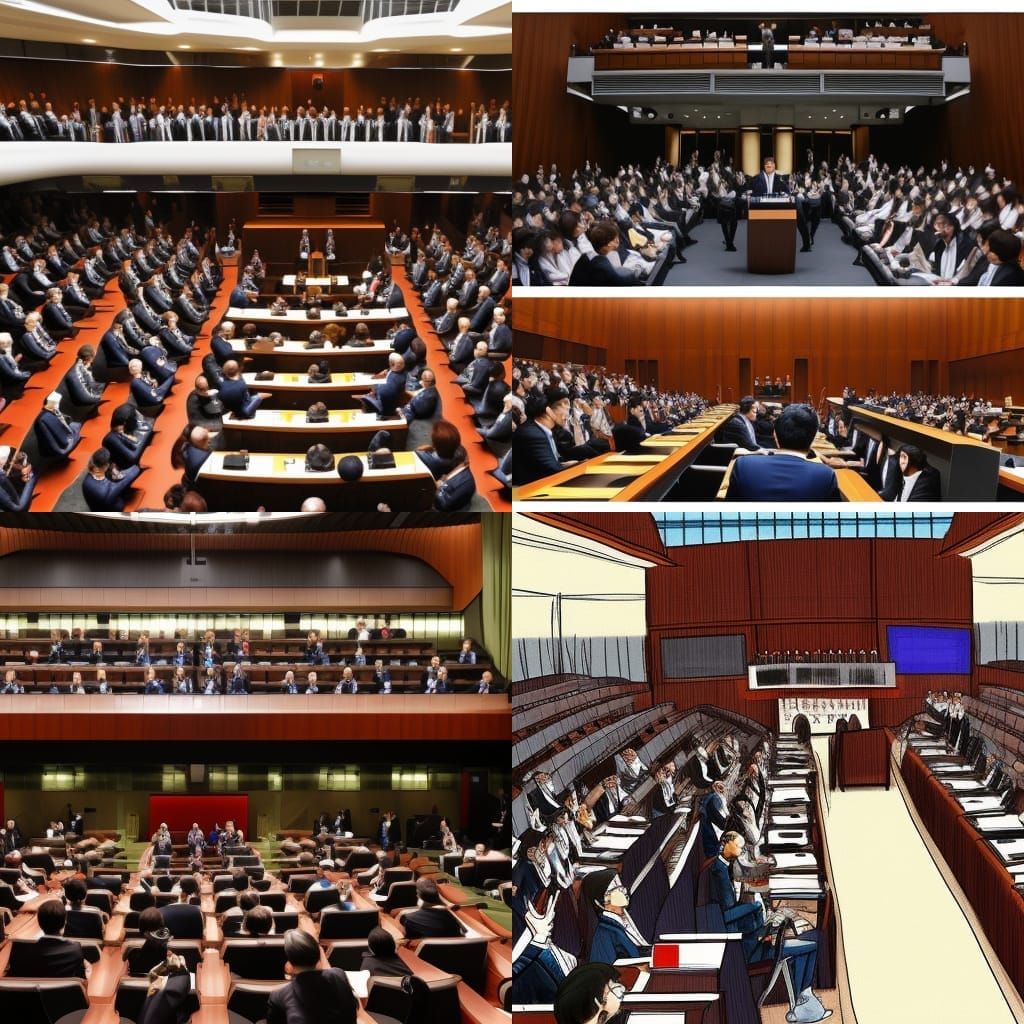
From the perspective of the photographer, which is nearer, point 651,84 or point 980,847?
point 980,847

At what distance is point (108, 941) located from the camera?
7.34 metres

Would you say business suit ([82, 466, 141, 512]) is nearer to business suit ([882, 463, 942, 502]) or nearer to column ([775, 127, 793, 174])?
column ([775, 127, 793, 174])

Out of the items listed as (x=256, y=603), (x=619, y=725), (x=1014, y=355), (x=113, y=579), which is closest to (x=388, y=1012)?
(x=619, y=725)

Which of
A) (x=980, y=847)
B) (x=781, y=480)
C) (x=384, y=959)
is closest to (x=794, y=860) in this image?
(x=980, y=847)

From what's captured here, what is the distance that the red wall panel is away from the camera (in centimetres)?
970

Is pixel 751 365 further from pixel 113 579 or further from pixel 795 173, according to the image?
pixel 113 579

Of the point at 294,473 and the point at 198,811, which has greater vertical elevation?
the point at 294,473

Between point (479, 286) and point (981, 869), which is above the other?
point (479, 286)

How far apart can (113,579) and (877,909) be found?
685 cm

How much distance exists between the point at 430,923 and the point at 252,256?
5872 millimetres

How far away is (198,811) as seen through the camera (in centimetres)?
973

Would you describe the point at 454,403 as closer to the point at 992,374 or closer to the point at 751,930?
the point at 992,374

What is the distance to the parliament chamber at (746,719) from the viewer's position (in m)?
5.95

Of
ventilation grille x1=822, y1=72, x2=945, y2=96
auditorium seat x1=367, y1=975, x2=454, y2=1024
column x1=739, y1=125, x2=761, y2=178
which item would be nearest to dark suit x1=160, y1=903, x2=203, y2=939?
auditorium seat x1=367, y1=975, x2=454, y2=1024
